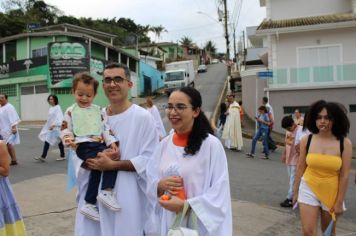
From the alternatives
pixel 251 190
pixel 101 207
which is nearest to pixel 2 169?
pixel 101 207

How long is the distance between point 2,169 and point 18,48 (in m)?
33.1

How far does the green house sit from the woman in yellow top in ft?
85.5

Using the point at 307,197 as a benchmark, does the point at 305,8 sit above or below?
above

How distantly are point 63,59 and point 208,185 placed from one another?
29.0 metres

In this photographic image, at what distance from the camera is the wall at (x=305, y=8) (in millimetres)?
23766

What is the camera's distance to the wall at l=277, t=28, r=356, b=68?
22594 millimetres

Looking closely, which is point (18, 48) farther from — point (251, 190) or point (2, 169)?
point (2, 169)

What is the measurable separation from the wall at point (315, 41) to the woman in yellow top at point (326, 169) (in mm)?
18735

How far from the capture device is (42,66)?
1214 inches

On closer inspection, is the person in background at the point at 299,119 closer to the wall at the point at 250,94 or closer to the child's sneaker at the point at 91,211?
the child's sneaker at the point at 91,211

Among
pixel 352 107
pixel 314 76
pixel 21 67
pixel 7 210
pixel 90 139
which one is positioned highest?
pixel 21 67

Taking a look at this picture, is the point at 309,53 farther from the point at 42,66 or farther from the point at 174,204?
the point at 174,204

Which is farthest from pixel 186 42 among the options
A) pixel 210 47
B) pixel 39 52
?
pixel 39 52

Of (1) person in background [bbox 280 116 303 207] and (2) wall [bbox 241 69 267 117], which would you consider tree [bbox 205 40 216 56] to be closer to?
(2) wall [bbox 241 69 267 117]
